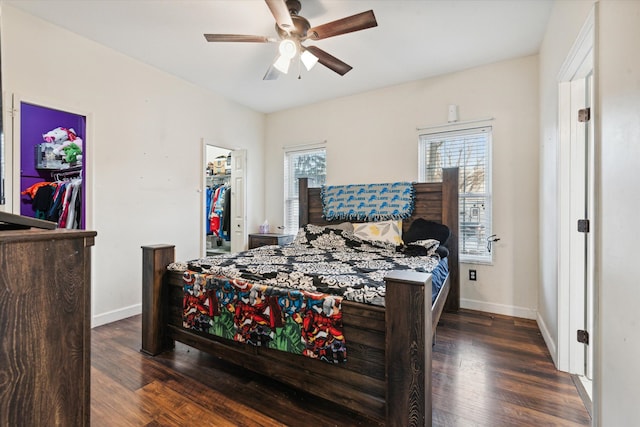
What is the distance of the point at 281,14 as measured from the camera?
202 centimetres

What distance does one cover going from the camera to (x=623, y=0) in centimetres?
116

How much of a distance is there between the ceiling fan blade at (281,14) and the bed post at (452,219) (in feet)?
6.99

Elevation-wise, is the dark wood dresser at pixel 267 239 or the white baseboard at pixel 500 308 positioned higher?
the dark wood dresser at pixel 267 239

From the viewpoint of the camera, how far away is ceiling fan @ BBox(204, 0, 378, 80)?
79.4 inches

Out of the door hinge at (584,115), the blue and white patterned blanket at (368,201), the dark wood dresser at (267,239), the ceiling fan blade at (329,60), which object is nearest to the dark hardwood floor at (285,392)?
the blue and white patterned blanket at (368,201)

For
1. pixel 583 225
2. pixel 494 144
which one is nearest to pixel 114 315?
pixel 583 225

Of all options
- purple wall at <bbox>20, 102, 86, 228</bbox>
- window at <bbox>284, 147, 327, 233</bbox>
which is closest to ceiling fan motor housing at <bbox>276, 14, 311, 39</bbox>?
window at <bbox>284, 147, 327, 233</bbox>

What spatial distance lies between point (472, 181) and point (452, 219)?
1.99 ft

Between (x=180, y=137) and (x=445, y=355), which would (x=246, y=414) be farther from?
(x=180, y=137)

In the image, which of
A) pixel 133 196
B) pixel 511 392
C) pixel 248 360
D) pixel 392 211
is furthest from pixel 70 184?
pixel 511 392

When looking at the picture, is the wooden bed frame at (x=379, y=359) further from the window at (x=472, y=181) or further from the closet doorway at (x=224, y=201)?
the closet doorway at (x=224, y=201)

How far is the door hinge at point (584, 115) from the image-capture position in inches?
79.1

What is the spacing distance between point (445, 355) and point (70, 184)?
12.9 feet

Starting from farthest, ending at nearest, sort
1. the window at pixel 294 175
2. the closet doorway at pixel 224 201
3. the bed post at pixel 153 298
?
the window at pixel 294 175
the closet doorway at pixel 224 201
the bed post at pixel 153 298
